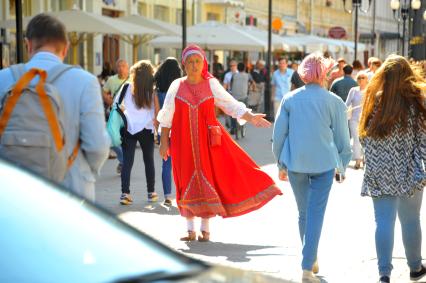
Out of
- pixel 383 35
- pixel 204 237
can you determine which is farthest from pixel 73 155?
pixel 383 35

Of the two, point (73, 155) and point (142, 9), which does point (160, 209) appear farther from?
point (142, 9)

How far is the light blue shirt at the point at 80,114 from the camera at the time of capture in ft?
19.8

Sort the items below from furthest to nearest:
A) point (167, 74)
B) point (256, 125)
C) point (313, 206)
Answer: point (167, 74) < point (256, 125) < point (313, 206)

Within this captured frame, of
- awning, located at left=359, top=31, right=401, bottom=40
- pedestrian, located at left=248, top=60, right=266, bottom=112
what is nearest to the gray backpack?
pedestrian, located at left=248, top=60, right=266, bottom=112

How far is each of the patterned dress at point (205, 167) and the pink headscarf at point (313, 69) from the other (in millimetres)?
1902

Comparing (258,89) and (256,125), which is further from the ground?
(256,125)

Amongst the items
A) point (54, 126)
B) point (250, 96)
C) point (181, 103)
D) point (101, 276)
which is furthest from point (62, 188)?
point (250, 96)

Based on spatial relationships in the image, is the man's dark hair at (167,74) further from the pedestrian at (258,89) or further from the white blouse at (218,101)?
the pedestrian at (258,89)

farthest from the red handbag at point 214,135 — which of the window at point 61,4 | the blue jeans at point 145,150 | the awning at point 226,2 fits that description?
the awning at point 226,2

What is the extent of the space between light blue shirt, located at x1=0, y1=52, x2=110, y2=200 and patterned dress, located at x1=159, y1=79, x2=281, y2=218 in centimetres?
407

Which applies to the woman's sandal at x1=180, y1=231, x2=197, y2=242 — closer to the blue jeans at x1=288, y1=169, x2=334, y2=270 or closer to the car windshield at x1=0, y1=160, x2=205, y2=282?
the blue jeans at x1=288, y1=169, x2=334, y2=270

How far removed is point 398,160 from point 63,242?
465cm

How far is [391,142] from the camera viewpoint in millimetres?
7910

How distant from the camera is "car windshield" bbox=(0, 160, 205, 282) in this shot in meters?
3.49
